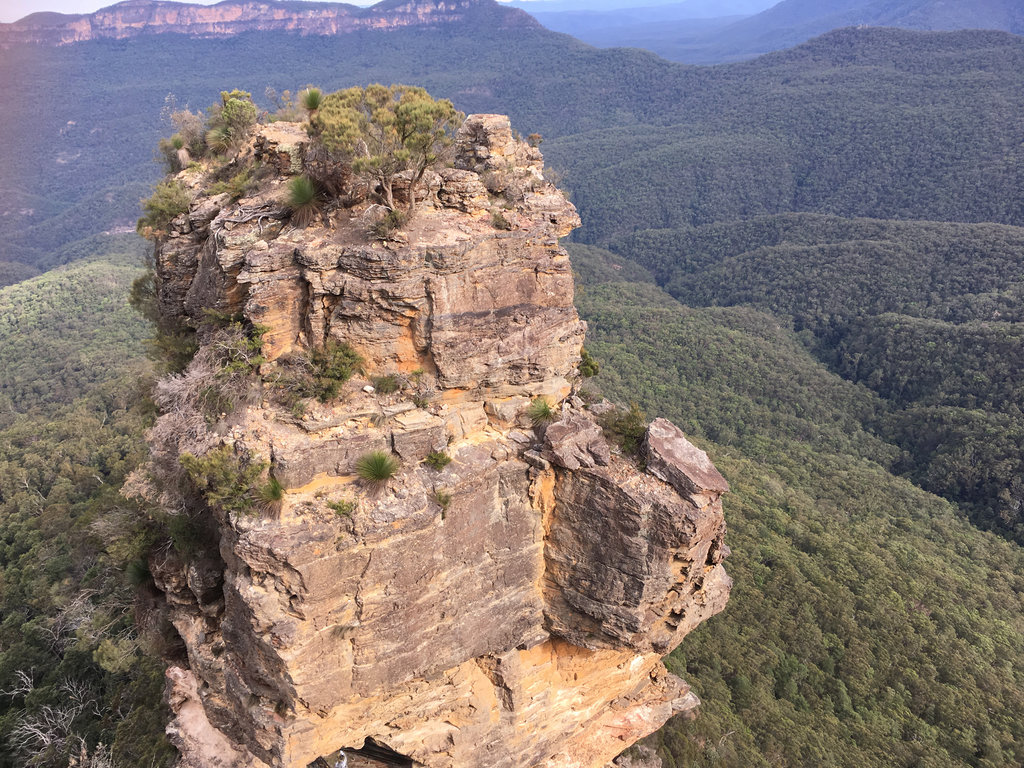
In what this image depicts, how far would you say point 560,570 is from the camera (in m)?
17.3

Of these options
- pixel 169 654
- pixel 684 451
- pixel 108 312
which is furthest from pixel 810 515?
pixel 108 312

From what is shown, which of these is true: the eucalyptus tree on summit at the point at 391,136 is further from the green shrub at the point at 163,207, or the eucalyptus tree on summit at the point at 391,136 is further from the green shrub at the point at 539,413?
the green shrub at the point at 539,413

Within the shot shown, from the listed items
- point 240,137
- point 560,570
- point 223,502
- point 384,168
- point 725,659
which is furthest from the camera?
point 725,659

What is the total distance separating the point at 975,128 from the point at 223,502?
189 metres

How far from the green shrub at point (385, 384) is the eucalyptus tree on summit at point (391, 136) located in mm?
4052

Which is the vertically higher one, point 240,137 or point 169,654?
point 240,137

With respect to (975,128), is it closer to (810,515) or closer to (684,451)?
(810,515)

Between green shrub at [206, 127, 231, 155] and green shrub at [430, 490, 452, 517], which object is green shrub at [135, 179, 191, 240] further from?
green shrub at [430, 490, 452, 517]

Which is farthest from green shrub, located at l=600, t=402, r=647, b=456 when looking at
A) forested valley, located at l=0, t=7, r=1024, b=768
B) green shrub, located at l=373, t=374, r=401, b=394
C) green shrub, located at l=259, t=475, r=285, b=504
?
green shrub, located at l=259, t=475, r=285, b=504

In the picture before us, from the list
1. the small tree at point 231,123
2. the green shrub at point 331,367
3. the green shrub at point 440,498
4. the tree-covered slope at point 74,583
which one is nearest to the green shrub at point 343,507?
the green shrub at point 440,498

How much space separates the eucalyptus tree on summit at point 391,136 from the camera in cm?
1450

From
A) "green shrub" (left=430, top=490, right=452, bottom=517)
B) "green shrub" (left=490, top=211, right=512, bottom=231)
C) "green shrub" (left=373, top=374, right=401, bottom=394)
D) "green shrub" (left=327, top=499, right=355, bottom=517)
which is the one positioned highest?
"green shrub" (left=490, top=211, right=512, bottom=231)

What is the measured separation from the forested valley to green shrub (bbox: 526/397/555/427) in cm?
528

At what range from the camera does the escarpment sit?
1360 cm
